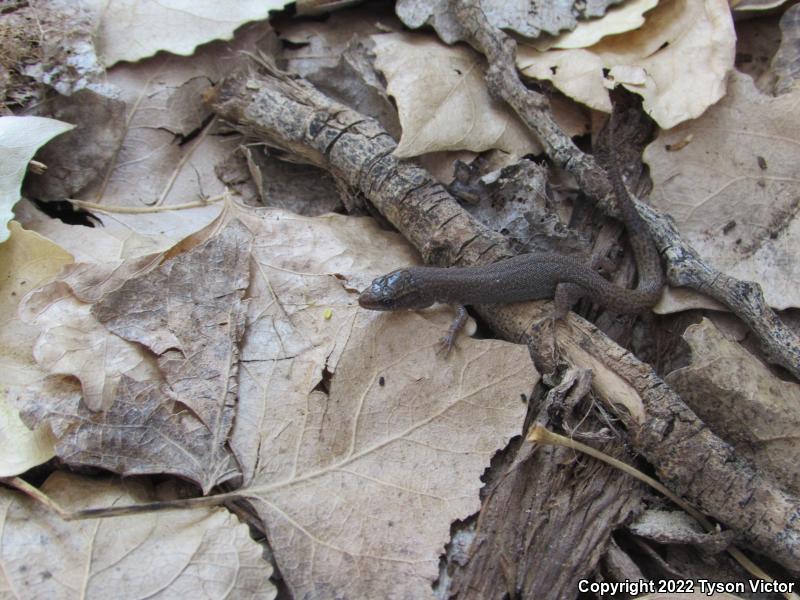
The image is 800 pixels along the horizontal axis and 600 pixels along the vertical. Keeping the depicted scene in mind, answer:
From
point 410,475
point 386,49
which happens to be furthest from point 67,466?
point 386,49

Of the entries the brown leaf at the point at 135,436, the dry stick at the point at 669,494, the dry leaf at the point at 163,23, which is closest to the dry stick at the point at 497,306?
the dry stick at the point at 669,494

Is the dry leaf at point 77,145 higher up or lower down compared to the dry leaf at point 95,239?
higher up

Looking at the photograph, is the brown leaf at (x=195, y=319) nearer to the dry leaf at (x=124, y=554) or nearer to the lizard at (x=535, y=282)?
the dry leaf at (x=124, y=554)

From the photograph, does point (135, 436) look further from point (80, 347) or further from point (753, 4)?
point (753, 4)

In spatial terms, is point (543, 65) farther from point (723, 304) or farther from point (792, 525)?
point (792, 525)

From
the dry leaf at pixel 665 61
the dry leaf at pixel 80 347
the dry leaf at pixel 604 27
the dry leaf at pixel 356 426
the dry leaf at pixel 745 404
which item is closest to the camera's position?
the dry leaf at pixel 356 426

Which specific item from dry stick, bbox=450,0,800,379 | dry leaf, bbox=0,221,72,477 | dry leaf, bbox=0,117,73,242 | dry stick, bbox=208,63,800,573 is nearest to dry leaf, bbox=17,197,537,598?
dry leaf, bbox=0,221,72,477

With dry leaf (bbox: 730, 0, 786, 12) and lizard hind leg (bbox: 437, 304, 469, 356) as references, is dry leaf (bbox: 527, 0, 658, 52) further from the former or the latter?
lizard hind leg (bbox: 437, 304, 469, 356)
